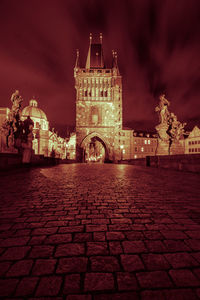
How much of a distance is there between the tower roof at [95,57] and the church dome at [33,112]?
23.4 meters

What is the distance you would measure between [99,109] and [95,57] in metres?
14.7

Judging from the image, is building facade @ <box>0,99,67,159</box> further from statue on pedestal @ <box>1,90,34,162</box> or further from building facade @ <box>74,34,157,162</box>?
statue on pedestal @ <box>1,90,34,162</box>

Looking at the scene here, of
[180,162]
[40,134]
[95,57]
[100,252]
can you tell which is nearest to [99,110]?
[95,57]

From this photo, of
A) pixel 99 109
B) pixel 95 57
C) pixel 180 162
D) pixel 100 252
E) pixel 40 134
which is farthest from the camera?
pixel 40 134

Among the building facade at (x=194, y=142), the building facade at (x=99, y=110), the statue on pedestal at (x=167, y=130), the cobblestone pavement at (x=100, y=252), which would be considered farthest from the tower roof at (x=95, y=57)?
the cobblestone pavement at (x=100, y=252)

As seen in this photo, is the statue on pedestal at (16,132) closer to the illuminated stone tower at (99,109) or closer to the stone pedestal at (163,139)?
the stone pedestal at (163,139)

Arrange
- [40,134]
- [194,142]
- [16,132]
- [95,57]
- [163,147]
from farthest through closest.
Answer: [40,134], [194,142], [95,57], [16,132], [163,147]

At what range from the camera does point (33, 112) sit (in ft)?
168

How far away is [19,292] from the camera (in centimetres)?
103

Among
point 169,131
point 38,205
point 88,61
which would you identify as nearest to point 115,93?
point 88,61

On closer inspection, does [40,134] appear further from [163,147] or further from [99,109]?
[163,147]

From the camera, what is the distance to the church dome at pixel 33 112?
50.7 meters

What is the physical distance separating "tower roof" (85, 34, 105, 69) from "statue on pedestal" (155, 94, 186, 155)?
30531mm

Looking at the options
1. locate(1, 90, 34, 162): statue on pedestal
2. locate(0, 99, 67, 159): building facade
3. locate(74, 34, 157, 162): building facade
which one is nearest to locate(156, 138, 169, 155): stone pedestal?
locate(1, 90, 34, 162): statue on pedestal
